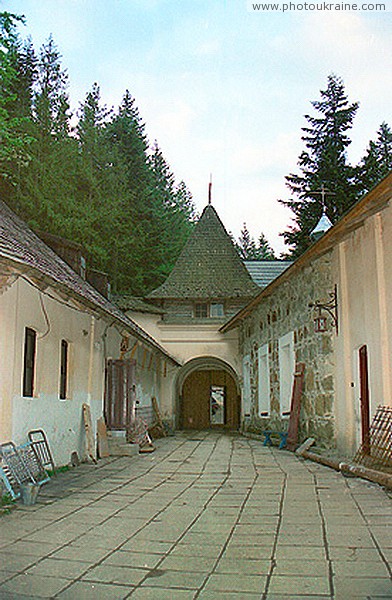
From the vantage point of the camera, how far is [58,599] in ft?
11.0

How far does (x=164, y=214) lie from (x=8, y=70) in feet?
53.4

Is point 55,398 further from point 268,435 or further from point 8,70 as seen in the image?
point 8,70

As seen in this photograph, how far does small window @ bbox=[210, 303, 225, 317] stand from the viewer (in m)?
20.2

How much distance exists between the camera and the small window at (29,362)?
7.68 metres

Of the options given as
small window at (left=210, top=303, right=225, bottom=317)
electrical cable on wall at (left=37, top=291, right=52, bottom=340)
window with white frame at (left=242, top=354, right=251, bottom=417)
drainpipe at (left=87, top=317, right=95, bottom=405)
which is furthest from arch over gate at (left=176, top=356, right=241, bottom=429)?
electrical cable on wall at (left=37, top=291, right=52, bottom=340)

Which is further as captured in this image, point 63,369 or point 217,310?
point 217,310

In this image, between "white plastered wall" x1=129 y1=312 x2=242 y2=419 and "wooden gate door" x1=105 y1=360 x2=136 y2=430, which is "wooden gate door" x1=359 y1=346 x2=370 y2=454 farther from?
"white plastered wall" x1=129 y1=312 x2=242 y2=419

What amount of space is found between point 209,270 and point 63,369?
41.0ft

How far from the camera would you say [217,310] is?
66.5 feet

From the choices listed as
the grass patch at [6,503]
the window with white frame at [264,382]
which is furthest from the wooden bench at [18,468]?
the window with white frame at [264,382]

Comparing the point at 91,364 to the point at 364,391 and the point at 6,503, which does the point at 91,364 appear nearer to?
the point at 364,391

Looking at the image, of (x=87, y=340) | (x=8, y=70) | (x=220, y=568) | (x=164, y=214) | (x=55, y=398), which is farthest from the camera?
(x=164, y=214)

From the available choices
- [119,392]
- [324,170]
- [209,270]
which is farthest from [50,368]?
[324,170]

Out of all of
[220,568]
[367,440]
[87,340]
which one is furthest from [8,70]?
[220,568]
